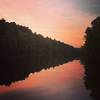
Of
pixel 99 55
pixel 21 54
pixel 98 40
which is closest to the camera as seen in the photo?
pixel 99 55

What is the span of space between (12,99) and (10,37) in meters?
73.7

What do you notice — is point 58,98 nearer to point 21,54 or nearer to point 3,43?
point 3,43

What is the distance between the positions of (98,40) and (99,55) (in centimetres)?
1425

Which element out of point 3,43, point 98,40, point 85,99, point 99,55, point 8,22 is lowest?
point 85,99

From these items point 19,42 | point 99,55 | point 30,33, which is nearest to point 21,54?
point 19,42

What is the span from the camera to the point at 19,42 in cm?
9881

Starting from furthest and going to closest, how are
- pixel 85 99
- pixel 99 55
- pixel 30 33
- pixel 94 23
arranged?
pixel 30 33 < pixel 94 23 < pixel 99 55 < pixel 85 99

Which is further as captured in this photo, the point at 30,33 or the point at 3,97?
the point at 30,33

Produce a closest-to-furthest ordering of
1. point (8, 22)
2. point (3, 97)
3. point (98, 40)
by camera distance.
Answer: point (3, 97) → point (98, 40) → point (8, 22)

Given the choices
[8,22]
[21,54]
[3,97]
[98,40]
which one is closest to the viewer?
[3,97]

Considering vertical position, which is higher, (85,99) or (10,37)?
(10,37)

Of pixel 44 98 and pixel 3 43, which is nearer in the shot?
pixel 44 98

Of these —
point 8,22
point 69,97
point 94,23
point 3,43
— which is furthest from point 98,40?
point 69,97

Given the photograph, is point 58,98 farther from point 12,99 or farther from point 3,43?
point 3,43
